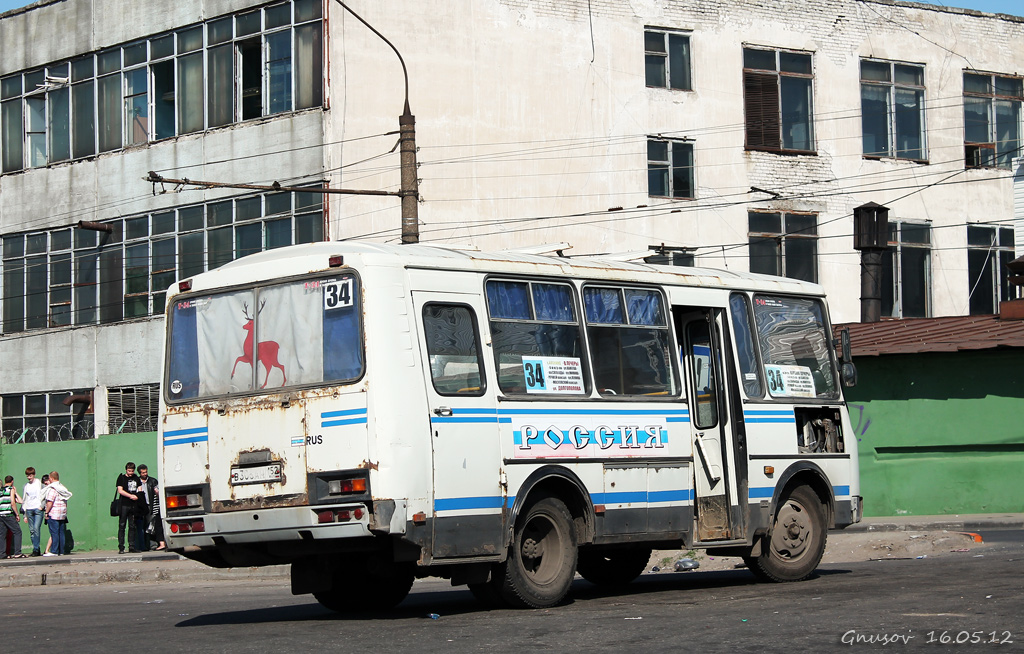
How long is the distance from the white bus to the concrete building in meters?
19.2

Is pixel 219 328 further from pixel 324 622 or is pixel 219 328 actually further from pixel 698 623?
pixel 698 623

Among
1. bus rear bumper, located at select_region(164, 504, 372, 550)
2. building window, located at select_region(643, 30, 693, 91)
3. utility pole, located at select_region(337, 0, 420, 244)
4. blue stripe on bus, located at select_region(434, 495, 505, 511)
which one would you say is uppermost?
building window, located at select_region(643, 30, 693, 91)

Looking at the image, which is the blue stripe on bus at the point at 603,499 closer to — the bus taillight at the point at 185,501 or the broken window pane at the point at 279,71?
the bus taillight at the point at 185,501

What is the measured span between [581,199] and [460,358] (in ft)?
78.5

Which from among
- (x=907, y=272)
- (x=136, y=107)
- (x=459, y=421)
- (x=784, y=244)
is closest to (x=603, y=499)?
(x=459, y=421)

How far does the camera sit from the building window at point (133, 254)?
108 ft

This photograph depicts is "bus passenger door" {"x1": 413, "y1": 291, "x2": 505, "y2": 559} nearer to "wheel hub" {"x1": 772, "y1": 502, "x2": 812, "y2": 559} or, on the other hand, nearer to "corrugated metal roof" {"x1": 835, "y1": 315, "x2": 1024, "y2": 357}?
"wheel hub" {"x1": 772, "y1": 502, "x2": 812, "y2": 559}

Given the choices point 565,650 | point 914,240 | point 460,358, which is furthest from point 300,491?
point 914,240

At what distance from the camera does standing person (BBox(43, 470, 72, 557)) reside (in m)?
28.1

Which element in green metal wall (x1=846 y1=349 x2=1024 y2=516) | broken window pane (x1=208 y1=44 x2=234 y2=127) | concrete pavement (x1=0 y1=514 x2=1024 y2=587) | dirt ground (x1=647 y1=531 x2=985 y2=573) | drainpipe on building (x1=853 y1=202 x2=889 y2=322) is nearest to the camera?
dirt ground (x1=647 y1=531 x2=985 y2=573)

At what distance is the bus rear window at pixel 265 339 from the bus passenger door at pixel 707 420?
3.92 m

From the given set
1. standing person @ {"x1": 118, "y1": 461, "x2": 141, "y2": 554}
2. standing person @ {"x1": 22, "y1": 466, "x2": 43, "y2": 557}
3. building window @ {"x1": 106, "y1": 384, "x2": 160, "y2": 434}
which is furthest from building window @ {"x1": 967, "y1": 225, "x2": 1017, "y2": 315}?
standing person @ {"x1": 22, "y1": 466, "x2": 43, "y2": 557}

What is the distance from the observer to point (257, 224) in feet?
109

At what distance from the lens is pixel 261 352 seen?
11.9 m
